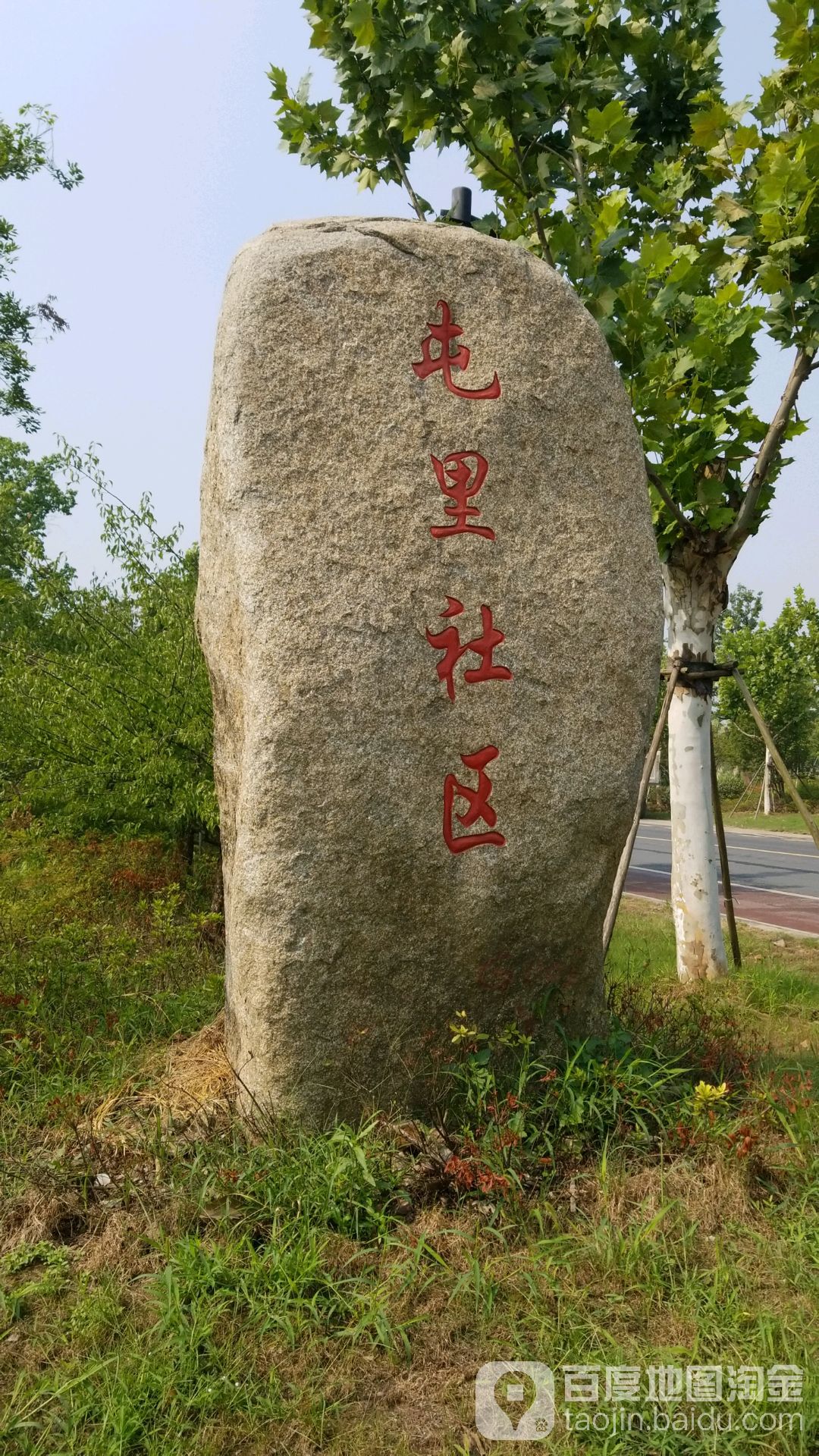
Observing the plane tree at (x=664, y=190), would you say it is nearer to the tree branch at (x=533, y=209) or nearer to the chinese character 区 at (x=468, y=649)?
the tree branch at (x=533, y=209)

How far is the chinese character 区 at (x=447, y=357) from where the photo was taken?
11.9 ft

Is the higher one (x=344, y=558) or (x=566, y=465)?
(x=566, y=465)

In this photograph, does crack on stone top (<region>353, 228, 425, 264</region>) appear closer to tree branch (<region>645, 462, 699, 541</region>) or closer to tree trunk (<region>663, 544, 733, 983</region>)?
tree branch (<region>645, 462, 699, 541</region>)

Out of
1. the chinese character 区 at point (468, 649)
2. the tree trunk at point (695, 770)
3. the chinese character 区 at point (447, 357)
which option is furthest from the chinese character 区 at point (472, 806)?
the tree trunk at point (695, 770)

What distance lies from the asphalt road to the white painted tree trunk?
2398 millimetres

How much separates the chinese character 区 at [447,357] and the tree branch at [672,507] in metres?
1.81

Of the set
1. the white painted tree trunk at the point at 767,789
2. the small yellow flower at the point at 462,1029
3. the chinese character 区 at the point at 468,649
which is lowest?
the small yellow flower at the point at 462,1029

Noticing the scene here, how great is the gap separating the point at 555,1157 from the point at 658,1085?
440mm

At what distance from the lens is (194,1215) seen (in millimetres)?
3096

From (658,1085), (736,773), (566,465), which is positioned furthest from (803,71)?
(736,773)

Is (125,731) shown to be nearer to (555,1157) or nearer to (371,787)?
(371,787)

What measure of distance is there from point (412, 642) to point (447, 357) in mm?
1038

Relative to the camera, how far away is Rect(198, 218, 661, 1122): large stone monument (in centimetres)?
333

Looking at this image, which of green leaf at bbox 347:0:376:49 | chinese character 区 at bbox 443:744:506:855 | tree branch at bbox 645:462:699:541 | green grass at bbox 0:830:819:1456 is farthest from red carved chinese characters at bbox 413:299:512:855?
green leaf at bbox 347:0:376:49
